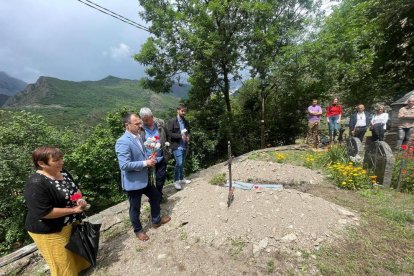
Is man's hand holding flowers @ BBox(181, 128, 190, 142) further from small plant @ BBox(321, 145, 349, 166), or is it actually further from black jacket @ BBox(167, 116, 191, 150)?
small plant @ BBox(321, 145, 349, 166)

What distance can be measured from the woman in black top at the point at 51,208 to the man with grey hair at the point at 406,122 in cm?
883

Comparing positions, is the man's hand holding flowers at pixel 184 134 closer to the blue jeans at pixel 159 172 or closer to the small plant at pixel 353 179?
the blue jeans at pixel 159 172

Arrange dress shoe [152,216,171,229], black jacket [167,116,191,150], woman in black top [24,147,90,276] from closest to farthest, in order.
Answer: woman in black top [24,147,90,276] < dress shoe [152,216,171,229] < black jacket [167,116,191,150]

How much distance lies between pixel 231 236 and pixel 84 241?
1909 millimetres

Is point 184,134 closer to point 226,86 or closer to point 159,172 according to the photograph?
point 159,172

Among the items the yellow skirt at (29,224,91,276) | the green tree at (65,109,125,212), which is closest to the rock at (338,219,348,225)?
the yellow skirt at (29,224,91,276)

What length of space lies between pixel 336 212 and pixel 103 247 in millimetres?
3627

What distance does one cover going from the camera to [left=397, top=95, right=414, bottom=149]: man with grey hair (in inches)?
296

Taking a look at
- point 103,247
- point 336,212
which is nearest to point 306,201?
point 336,212

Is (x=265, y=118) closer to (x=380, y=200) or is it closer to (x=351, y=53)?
(x=351, y=53)

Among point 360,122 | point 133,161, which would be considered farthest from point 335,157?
point 133,161

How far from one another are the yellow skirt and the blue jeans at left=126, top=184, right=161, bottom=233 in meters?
0.86

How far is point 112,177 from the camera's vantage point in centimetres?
813

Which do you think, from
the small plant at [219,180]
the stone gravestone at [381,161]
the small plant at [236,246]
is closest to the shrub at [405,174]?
the stone gravestone at [381,161]
